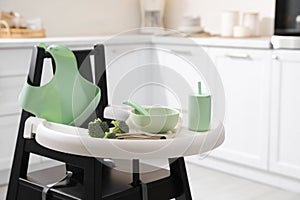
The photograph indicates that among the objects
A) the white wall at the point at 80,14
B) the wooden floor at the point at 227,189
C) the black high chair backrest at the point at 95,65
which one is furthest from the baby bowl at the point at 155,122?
the white wall at the point at 80,14

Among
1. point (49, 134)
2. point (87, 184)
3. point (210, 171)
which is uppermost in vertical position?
point (49, 134)

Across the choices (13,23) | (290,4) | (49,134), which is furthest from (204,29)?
(49,134)

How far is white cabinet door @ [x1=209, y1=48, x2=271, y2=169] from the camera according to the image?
285 cm

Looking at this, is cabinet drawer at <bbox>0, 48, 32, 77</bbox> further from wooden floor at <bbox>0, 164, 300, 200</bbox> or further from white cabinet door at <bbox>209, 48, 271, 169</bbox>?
white cabinet door at <bbox>209, 48, 271, 169</bbox>

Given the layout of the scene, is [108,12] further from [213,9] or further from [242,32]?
[242,32]

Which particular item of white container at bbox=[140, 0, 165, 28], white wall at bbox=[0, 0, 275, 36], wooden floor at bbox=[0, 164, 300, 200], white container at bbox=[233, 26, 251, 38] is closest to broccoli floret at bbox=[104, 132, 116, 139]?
wooden floor at bbox=[0, 164, 300, 200]

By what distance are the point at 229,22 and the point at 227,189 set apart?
1.19 meters

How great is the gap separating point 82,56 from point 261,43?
1.26 m

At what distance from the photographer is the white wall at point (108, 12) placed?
3.41 m

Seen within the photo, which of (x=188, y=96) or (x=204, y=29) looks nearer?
(x=188, y=96)

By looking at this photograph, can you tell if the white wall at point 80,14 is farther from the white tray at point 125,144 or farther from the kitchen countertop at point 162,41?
the white tray at point 125,144

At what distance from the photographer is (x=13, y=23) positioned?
3129 mm

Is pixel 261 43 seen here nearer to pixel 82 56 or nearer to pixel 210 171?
pixel 210 171

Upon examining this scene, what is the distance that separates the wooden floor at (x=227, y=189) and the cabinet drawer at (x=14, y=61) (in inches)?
25.9
